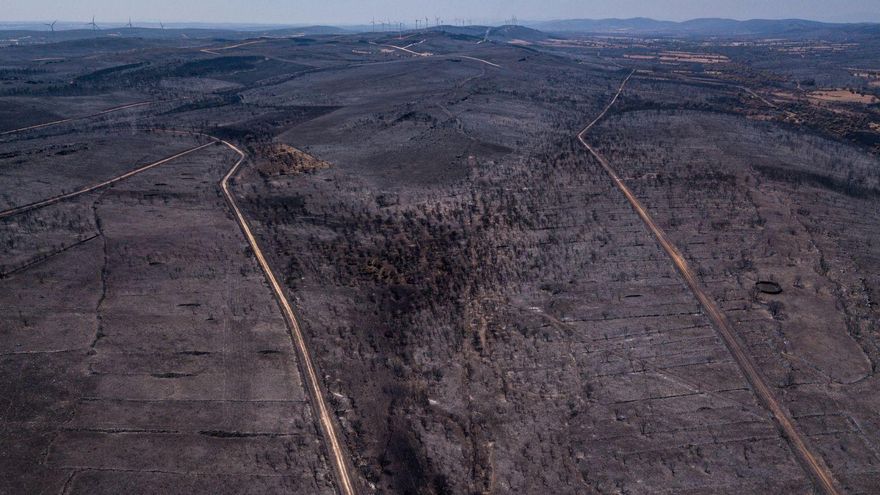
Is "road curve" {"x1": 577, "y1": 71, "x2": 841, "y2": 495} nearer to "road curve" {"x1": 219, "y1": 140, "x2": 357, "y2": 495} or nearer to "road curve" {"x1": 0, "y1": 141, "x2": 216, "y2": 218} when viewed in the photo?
"road curve" {"x1": 219, "y1": 140, "x2": 357, "y2": 495}

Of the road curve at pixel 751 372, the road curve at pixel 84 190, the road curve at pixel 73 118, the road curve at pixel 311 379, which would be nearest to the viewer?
the road curve at pixel 311 379

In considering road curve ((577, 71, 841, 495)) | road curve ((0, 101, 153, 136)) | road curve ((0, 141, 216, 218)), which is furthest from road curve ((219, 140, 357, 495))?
road curve ((0, 101, 153, 136))

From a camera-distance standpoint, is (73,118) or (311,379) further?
(73,118)

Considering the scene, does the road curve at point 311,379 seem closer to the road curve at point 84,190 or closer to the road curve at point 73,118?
the road curve at point 84,190

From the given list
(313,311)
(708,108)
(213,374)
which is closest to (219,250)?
(313,311)

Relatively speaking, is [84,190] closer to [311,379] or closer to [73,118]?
[311,379]

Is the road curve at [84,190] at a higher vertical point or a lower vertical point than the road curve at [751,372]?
higher

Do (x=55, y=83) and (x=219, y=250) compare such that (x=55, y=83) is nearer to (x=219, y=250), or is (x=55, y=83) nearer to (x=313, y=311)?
(x=219, y=250)

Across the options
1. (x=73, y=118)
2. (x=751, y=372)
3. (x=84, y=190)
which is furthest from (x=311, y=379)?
(x=73, y=118)

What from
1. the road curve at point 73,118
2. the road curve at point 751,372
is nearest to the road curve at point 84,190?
the road curve at point 73,118
